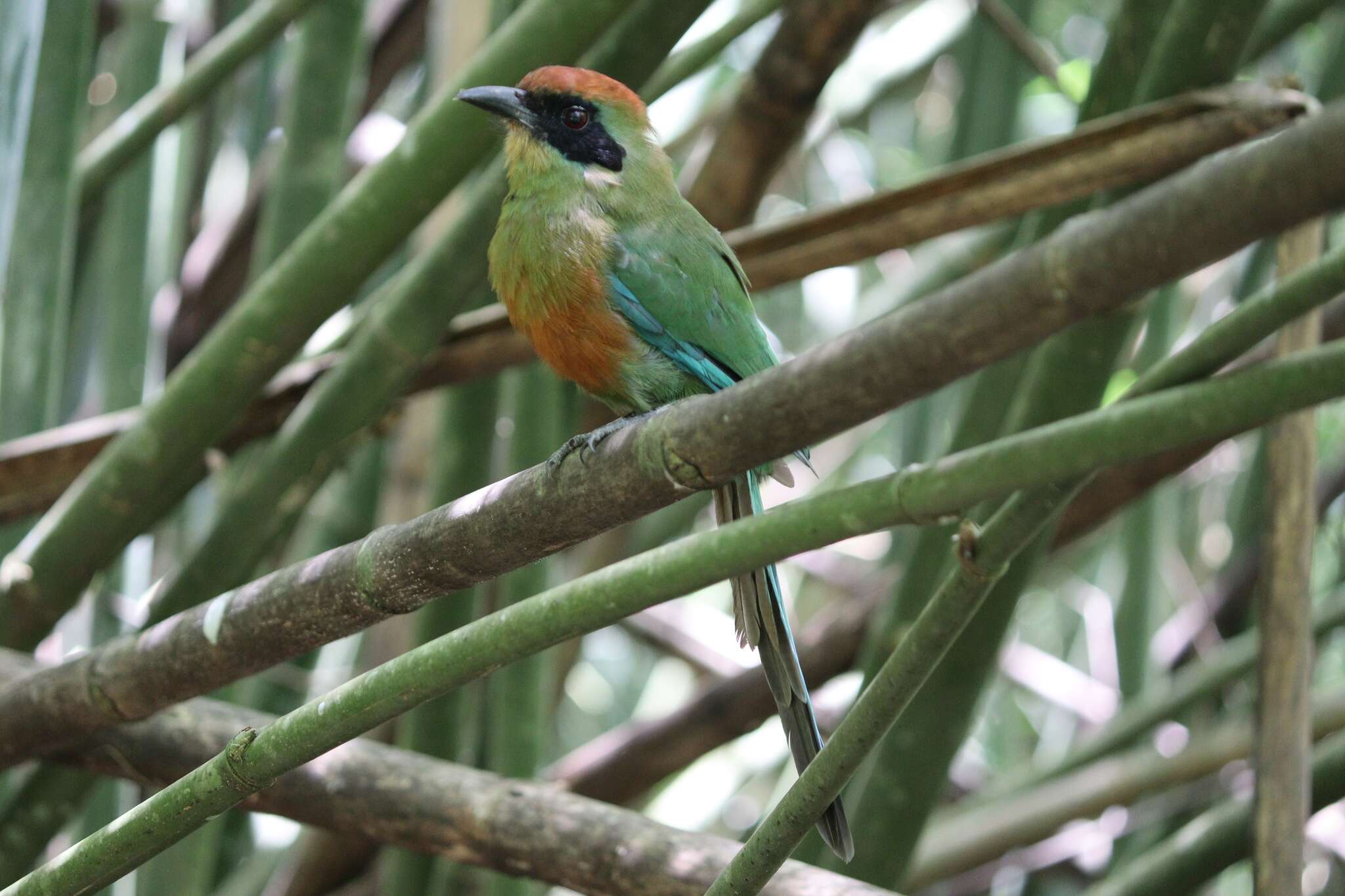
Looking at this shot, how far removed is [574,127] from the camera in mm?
2480

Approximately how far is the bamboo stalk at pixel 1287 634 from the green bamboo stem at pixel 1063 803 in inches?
51.3

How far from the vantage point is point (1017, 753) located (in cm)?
570

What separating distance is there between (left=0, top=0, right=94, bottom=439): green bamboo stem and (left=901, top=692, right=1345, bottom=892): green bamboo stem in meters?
2.30

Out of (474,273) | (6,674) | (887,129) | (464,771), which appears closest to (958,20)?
(887,129)

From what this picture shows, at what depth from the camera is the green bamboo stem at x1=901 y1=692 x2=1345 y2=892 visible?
3.18 metres

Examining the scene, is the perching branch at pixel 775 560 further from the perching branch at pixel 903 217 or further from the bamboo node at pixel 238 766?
the perching branch at pixel 903 217

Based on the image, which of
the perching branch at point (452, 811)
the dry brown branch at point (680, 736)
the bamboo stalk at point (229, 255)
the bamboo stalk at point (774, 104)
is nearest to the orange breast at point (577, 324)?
the perching branch at point (452, 811)

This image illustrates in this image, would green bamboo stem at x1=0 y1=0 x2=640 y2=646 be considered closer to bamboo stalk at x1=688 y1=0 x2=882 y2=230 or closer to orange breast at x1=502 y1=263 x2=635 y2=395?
orange breast at x1=502 y1=263 x2=635 y2=395

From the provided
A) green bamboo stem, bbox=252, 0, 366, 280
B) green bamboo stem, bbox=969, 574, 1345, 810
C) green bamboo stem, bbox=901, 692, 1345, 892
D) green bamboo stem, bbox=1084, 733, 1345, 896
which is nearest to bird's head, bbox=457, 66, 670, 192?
green bamboo stem, bbox=252, 0, 366, 280

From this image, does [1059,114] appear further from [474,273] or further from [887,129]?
[474,273]

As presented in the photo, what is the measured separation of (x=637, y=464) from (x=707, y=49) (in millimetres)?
1550

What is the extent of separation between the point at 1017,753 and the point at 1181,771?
8.28 ft

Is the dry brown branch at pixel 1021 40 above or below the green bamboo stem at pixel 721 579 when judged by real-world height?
above

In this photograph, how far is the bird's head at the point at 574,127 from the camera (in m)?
2.39
